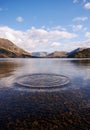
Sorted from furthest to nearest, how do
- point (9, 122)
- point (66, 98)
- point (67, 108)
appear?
point (66, 98)
point (67, 108)
point (9, 122)

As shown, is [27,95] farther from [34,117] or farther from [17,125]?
[17,125]

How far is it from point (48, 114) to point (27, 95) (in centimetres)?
766

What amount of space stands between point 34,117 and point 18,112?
231 cm

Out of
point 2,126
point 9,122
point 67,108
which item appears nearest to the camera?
point 2,126

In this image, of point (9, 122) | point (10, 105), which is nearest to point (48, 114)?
point (9, 122)

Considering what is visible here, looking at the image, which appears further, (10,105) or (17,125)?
(10,105)

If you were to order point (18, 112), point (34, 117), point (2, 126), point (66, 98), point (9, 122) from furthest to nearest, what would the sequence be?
point (66, 98) → point (18, 112) → point (34, 117) → point (9, 122) → point (2, 126)

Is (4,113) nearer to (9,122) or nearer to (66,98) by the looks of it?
(9,122)

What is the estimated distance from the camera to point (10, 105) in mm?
19172

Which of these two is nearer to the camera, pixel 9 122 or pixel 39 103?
pixel 9 122

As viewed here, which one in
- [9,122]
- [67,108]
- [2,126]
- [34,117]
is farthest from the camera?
[67,108]

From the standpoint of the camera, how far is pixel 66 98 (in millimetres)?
22219

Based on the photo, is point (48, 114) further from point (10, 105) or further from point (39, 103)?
point (10, 105)

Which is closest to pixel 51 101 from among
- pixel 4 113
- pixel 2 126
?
pixel 4 113
